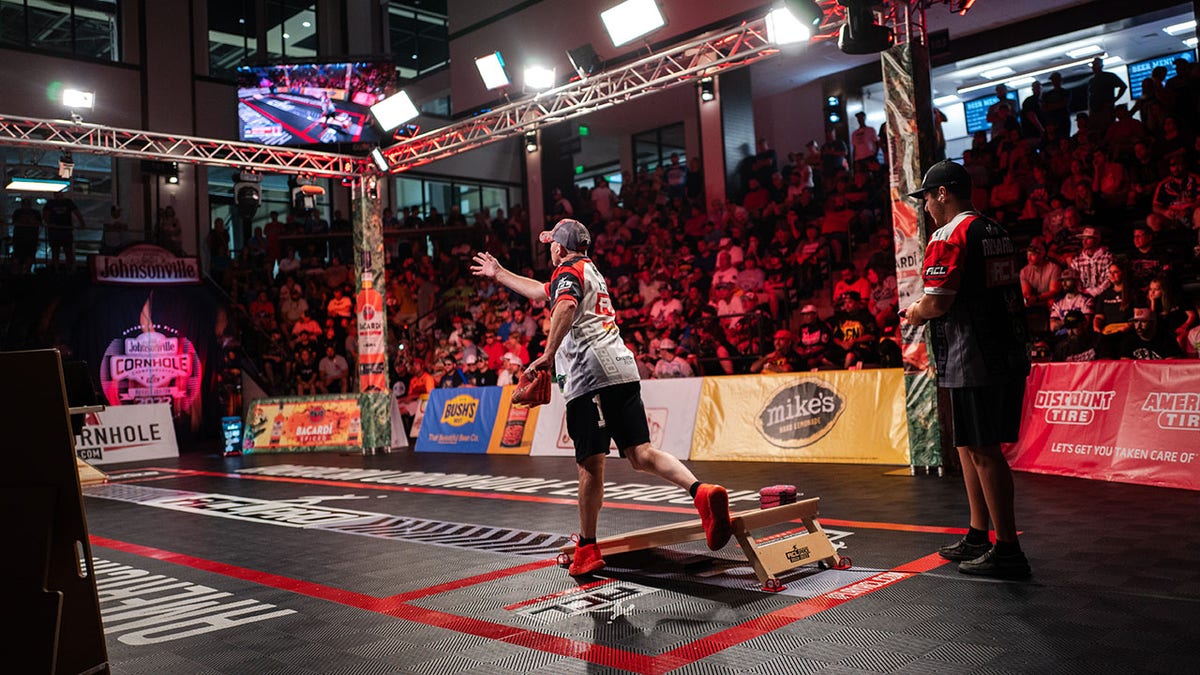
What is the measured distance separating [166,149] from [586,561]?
35.1ft

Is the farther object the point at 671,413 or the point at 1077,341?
the point at 671,413

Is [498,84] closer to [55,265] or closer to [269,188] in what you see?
[55,265]

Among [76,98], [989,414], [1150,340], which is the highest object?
[76,98]

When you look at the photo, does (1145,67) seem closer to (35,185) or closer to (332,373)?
(332,373)

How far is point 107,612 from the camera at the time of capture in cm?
435

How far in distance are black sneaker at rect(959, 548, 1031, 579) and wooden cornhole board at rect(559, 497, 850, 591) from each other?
640 mm

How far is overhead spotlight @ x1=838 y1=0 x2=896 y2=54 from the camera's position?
26.0ft

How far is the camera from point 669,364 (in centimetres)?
1230

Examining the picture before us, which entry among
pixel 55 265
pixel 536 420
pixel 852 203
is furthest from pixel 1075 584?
pixel 55 265

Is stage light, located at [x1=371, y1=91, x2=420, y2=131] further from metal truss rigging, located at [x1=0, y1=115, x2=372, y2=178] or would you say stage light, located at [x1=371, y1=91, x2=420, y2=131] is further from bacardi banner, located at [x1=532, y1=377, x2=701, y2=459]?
bacardi banner, located at [x1=532, y1=377, x2=701, y2=459]

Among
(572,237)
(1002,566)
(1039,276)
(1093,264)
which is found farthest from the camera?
(1039,276)

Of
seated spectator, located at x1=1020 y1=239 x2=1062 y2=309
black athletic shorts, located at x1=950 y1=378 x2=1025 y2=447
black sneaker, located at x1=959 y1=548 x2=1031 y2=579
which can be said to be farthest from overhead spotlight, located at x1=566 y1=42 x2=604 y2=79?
black sneaker, located at x1=959 y1=548 x2=1031 y2=579

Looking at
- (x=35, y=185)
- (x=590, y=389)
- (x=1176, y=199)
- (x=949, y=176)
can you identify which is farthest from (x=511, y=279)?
(x=35, y=185)

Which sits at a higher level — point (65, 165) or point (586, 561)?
point (65, 165)
